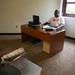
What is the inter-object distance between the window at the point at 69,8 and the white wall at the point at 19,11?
1.10 ft

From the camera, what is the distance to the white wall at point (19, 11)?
409 cm

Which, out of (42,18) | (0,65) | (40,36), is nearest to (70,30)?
(42,18)

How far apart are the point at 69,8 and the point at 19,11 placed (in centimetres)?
181

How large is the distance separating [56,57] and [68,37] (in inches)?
61.5

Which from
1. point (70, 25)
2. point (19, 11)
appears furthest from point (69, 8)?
point (19, 11)

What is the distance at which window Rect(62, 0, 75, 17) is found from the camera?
13.2 feet

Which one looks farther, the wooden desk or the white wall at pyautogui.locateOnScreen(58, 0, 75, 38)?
the white wall at pyautogui.locateOnScreen(58, 0, 75, 38)

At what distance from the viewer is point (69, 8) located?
162 inches

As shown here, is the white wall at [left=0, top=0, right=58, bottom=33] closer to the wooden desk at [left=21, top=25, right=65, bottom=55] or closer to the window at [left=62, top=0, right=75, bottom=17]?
the window at [left=62, top=0, right=75, bottom=17]

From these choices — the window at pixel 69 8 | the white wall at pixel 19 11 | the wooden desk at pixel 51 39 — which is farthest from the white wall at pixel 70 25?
the wooden desk at pixel 51 39

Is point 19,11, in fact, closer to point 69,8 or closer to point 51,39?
point 69,8

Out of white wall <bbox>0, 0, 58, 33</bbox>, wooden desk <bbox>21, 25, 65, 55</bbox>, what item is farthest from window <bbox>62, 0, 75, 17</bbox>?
wooden desk <bbox>21, 25, 65, 55</bbox>

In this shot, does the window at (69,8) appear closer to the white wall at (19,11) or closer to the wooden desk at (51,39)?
the white wall at (19,11)

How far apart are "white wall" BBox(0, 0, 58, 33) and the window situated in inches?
13.2
